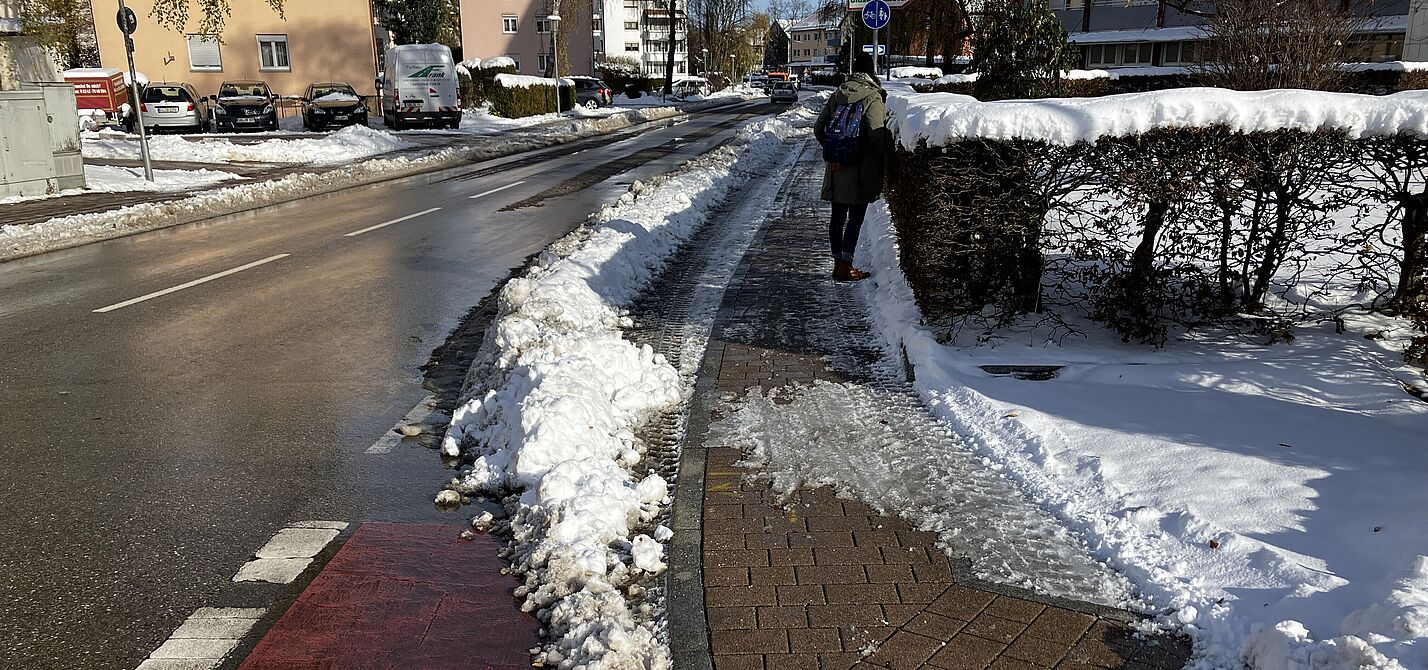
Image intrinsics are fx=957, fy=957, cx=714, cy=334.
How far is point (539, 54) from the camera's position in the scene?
6219 cm

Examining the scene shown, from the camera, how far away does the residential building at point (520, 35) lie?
60719mm

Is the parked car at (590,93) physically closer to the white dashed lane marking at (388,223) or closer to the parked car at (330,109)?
the parked car at (330,109)

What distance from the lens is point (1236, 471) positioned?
13.7ft

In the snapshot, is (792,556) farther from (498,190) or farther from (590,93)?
(590,93)

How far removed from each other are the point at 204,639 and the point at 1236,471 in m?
4.15

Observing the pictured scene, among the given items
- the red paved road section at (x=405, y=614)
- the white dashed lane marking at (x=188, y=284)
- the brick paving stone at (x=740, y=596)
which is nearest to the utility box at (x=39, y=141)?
the white dashed lane marking at (x=188, y=284)

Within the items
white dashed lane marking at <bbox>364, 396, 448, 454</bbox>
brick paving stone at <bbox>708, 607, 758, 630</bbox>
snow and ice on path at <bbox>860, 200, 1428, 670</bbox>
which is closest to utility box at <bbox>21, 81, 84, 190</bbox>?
white dashed lane marking at <bbox>364, 396, 448, 454</bbox>

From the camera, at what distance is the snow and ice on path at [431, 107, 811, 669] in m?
3.30

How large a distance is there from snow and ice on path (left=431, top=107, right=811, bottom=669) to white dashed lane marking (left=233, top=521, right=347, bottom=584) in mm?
620

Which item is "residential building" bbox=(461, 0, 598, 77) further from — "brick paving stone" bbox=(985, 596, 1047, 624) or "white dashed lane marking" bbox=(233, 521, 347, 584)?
"brick paving stone" bbox=(985, 596, 1047, 624)

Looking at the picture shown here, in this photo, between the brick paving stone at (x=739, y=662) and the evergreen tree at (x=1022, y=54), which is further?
the evergreen tree at (x=1022, y=54)

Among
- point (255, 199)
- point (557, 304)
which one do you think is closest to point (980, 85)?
point (557, 304)

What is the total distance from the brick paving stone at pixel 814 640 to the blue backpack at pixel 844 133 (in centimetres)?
527

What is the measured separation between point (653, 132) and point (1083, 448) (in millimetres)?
29053
